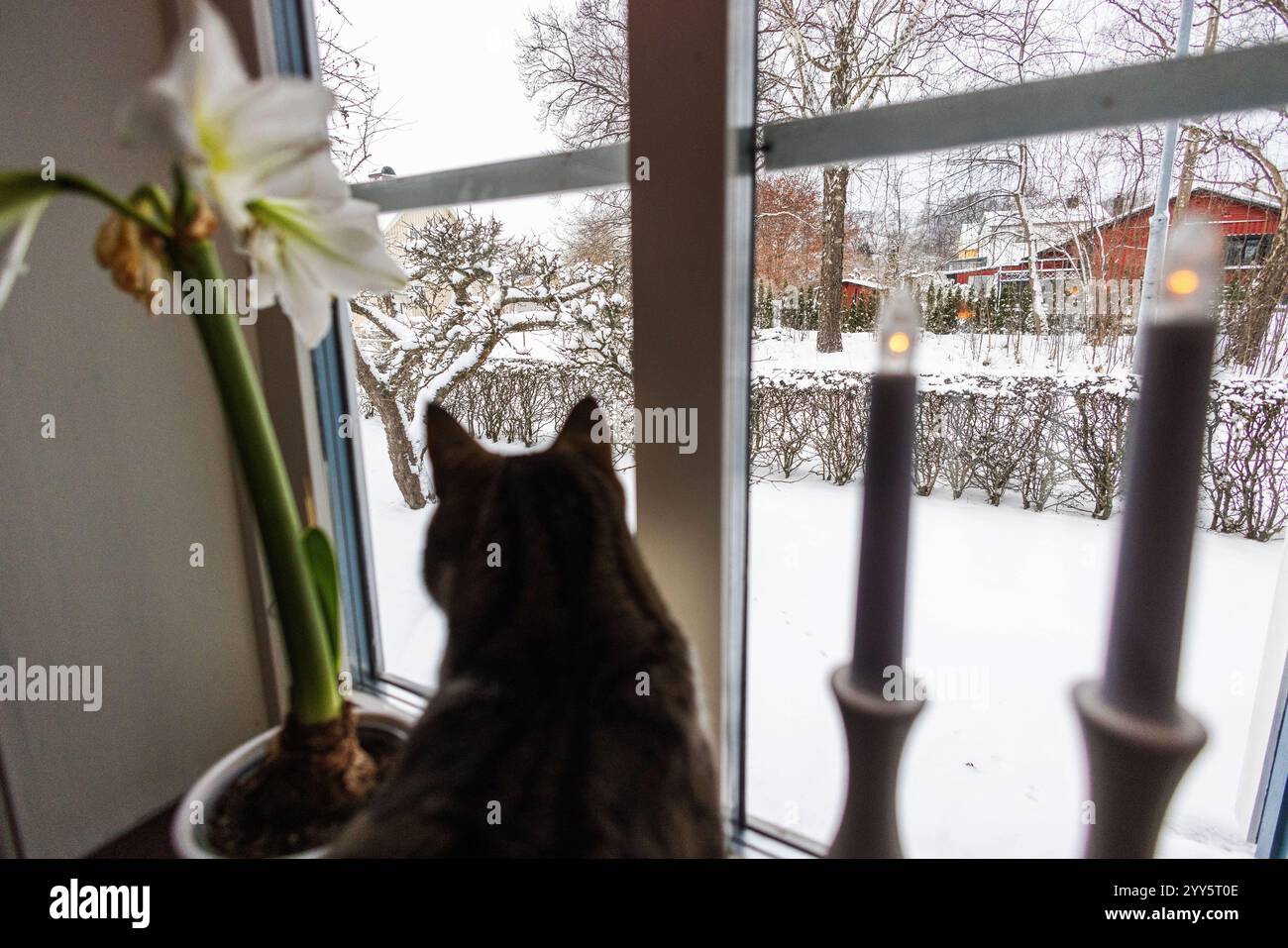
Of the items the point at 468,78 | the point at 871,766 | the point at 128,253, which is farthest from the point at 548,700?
the point at 468,78

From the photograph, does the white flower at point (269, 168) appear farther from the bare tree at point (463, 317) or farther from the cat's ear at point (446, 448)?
the bare tree at point (463, 317)

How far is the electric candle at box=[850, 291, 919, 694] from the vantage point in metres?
0.49

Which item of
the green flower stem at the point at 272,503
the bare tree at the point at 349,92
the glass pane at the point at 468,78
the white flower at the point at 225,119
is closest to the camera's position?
the white flower at the point at 225,119

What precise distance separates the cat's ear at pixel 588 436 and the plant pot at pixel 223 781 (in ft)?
0.96

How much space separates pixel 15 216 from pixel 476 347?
0.54 metres

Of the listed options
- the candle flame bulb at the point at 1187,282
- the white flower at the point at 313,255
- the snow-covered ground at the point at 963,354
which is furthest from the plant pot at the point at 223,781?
the candle flame bulb at the point at 1187,282

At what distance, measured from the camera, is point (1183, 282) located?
386 mm

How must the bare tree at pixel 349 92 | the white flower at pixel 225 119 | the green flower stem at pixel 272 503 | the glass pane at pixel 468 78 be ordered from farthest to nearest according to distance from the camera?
the bare tree at pixel 349 92 < the glass pane at pixel 468 78 < the green flower stem at pixel 272 503 < the white flower at pixel 225 119

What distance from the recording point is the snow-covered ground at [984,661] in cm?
54

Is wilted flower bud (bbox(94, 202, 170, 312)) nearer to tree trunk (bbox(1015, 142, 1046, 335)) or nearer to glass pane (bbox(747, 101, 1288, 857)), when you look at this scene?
glass pane (bbox(747, 101, 1288, 857))

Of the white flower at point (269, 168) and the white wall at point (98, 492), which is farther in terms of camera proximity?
the white wall at point (98, 492)

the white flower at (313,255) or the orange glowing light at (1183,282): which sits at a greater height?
the white flower at (313,255)

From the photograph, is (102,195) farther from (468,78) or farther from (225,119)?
(468,78)

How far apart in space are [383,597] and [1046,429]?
96 centimetres
